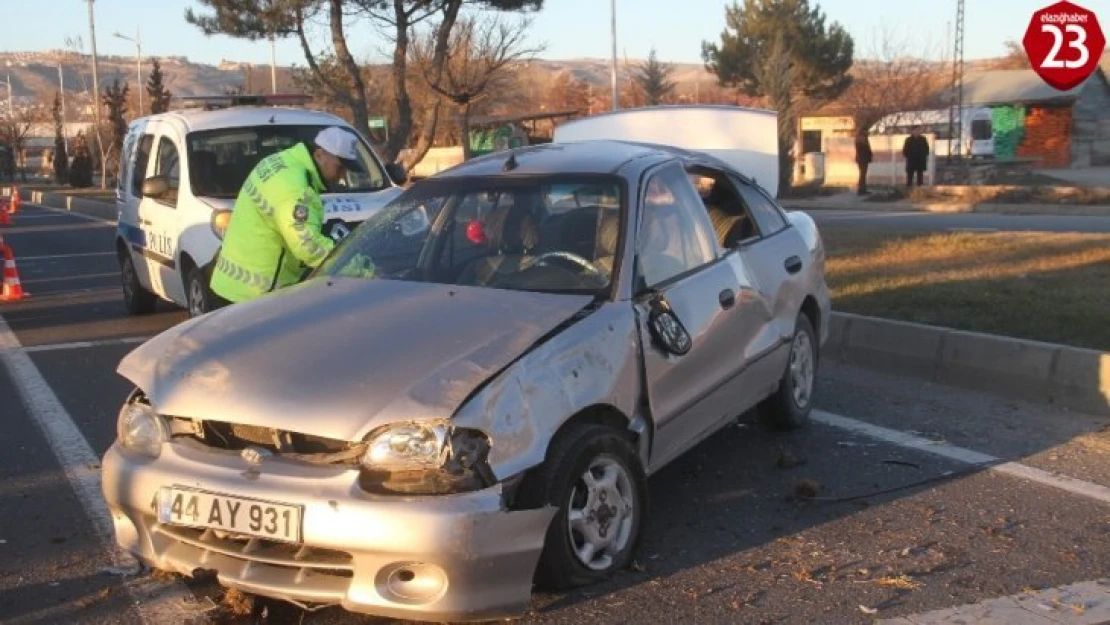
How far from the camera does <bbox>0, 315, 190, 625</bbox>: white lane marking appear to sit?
13.9ft

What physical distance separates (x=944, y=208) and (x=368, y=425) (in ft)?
80.9

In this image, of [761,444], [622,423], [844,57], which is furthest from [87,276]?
[844,57]

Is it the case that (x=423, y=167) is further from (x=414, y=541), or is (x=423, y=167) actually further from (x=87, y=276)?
(x=414, y=541)

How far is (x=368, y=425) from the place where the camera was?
3656mm

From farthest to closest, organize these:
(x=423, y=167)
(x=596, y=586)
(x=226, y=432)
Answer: (x=423, y=167)
(x=596, y=586)
(x=226, y=432)

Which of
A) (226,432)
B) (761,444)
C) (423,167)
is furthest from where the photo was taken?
(423,167)

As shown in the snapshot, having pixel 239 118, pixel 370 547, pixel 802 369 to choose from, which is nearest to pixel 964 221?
pixel 239 118

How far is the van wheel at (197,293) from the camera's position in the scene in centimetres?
855

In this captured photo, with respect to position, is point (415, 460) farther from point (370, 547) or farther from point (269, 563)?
point (269, 563)

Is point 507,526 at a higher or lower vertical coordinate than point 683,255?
lower

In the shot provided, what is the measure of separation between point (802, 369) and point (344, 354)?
3.19 metres

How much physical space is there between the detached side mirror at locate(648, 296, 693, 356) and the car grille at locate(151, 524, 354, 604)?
1604 millimetres

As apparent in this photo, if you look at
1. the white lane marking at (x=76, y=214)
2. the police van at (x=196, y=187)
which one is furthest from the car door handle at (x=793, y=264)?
the white lane marking at (x=76, y=214)

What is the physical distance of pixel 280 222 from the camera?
6.05m
